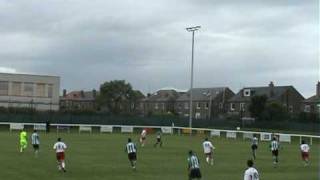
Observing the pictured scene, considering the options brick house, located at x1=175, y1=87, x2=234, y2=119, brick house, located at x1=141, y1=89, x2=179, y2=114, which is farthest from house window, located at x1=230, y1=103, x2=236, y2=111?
brick house, located at x1=141, y1=89, x2=179, y2=114

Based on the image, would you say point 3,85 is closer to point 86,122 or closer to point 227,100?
point 86,122

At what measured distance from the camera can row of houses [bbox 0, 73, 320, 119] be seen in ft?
A: 389

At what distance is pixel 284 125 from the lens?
8981 centimetres

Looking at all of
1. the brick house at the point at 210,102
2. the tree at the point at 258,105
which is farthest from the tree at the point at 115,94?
the tree at the point at 258,105

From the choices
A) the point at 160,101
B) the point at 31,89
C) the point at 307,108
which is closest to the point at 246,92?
the point at 307,108

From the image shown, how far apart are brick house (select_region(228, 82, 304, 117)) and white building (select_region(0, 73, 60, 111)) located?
4000cm

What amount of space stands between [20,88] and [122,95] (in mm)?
42370

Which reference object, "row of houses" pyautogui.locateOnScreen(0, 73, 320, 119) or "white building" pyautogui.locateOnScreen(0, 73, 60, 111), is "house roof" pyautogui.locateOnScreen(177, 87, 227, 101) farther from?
"white building" pyautogui.locateOnScreen(0, 73, 60, 111)

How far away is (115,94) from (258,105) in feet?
194

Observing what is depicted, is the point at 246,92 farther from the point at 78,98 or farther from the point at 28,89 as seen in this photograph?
the point at 78,98

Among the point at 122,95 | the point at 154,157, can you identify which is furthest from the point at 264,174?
the point at 122,95

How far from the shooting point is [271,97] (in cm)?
12950

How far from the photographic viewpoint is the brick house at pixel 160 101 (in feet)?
538

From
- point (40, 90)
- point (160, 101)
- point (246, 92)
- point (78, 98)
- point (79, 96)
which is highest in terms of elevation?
point (79, 96)
